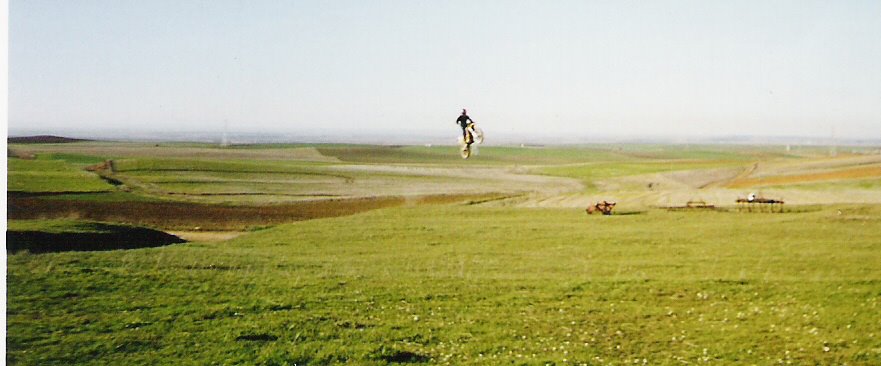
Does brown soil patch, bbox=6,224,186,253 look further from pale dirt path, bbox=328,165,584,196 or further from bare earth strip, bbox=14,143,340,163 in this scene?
pale dirt path, bbox=328,165,584,196

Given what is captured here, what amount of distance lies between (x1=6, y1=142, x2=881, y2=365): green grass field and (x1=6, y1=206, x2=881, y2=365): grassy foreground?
3 centimetres

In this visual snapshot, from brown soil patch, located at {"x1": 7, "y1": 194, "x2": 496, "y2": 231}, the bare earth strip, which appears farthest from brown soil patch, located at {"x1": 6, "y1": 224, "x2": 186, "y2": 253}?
the bare earth strip

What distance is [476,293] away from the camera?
8797 mm

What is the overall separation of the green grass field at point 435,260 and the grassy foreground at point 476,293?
0.03 meters

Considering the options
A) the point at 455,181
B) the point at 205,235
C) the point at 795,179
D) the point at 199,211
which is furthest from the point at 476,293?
the point at 795,179

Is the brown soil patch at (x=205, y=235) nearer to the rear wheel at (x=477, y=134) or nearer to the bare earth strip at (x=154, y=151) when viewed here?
the bare earth strip at (x=154, y=151)

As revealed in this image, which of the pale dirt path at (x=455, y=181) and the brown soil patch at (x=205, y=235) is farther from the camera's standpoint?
the pale dirt path at (x=455, y=181)

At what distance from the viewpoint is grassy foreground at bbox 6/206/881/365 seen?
7.00 m

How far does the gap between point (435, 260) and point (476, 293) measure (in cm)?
142

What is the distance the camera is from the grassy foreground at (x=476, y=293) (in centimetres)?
700

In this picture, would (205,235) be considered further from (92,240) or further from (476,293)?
(476,293)

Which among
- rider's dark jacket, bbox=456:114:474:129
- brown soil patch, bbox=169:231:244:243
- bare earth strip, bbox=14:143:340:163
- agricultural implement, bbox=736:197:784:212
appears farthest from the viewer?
agricultural implement, bbox=736:197:784:212

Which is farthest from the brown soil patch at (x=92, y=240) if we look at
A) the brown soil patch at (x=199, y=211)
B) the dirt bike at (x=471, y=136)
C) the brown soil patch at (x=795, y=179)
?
the brown soil patch at (x=795, y=179)

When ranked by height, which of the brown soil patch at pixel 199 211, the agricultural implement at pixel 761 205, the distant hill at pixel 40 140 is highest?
the distant hill at pixel 40 140
